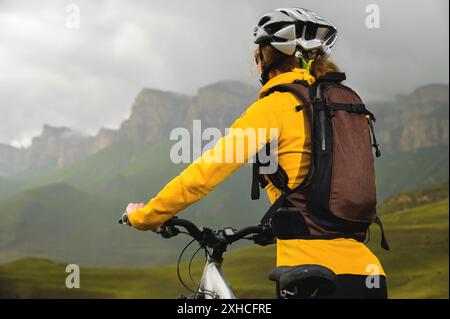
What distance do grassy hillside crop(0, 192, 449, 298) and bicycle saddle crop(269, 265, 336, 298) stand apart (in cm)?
6377

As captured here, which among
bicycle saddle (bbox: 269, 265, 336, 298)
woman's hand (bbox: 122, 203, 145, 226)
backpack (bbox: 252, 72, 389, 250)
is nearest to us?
bicycle saddle (bbox: 269, 265, 336, 298)

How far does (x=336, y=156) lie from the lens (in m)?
3.47

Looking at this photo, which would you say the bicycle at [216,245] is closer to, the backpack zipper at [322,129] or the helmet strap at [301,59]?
the backpack zipper at [322,129]

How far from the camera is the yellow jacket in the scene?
11.1ft

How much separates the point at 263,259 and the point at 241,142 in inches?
4381

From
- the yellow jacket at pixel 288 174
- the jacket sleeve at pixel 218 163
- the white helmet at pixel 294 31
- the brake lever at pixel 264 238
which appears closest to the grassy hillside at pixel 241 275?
the brake lever at pixel 264 238

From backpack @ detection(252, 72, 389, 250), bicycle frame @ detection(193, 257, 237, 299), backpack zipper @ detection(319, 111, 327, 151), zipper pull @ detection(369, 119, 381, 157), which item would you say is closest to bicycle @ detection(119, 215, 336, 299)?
bicycle frame @ detection(193, 257, 237, 299)

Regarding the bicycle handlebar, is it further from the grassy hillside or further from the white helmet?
the grassy hillside

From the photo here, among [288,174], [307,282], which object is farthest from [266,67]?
[307,282]

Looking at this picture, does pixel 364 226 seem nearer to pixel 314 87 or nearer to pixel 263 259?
pixel 314 87

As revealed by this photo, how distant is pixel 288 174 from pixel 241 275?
310 feet

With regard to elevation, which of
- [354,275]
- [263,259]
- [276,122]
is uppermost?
[263,259]

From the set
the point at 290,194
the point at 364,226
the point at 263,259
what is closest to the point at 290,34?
the point at 290,194
